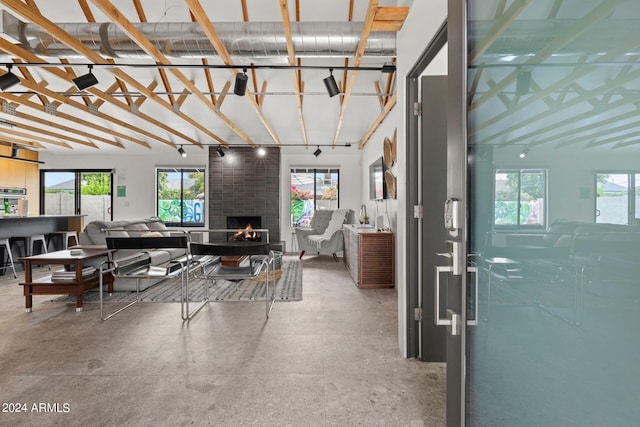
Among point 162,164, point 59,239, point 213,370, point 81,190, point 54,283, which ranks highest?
point 162,164

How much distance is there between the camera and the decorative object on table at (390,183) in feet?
15.5

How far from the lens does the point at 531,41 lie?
2.65 feet

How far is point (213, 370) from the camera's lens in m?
2.26

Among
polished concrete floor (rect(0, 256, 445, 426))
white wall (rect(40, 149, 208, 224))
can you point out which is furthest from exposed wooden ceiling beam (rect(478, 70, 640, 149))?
white wall (rect(40, 149, 208, 224))

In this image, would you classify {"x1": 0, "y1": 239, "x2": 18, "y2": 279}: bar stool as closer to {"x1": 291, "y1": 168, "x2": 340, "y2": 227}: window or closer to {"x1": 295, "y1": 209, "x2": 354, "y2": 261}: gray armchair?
{"x1": 295, "y1": 209, "x2": 354, "y2": 261}: gray armchair

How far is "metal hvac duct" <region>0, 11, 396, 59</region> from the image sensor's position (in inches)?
120

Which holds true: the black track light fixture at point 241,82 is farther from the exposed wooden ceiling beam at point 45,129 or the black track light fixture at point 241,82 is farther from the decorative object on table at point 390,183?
the exposed wooden ceiling beam at point 45,129

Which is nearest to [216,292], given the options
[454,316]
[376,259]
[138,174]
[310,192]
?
[376,259]

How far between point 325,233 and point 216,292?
10.9ft

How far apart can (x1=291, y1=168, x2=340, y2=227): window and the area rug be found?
352 cm

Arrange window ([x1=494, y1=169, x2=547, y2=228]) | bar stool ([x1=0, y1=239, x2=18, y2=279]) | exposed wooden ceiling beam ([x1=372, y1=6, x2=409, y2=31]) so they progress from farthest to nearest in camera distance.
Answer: bar stool ([x1=0, y1=239, x2=18, y2=279])
exposed wooden ceiling beam ([x1=372, y1=6, x2=409, y2=31])
window ([x1=494, y1=169, x2=547, y2=228])

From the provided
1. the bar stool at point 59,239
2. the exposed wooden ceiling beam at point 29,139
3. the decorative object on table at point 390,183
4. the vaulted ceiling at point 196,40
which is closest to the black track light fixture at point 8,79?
the vaulted ceiling at point 196,40

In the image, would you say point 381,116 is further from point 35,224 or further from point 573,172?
point 35,224

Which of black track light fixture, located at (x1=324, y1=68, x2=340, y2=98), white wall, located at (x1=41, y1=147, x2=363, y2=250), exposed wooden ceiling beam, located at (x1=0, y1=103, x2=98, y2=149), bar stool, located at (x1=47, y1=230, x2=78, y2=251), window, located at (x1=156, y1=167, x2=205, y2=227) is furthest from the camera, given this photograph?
window, located at (x1=156, y1=167, x2=205, y2=227)
